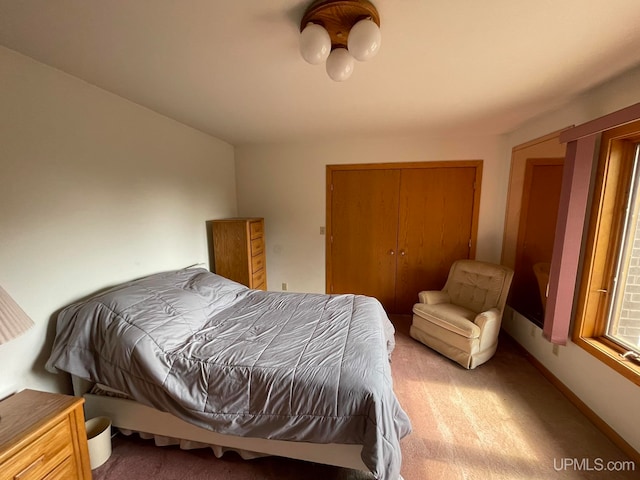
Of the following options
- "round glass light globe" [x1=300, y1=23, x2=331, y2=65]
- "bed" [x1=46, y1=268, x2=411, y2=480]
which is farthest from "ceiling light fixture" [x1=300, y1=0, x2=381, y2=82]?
"bed" [x1=46, y1=268, x2=411, y2=480]

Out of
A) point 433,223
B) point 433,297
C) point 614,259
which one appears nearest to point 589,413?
point 614,259

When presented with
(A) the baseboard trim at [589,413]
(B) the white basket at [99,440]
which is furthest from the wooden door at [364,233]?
(B) the white basket at [99,440]

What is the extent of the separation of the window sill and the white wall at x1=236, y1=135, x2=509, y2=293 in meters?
1.39

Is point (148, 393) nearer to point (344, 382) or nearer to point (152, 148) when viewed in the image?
point (344, 382)

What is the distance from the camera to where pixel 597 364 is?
5.93 ft

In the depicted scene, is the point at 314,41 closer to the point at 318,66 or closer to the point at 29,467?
the point at 318,66

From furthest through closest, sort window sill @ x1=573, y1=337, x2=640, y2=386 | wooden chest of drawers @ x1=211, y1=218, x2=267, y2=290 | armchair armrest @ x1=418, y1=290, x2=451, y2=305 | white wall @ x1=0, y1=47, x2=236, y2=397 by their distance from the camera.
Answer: wooden chest of drawers @ x1=211, y1=218, x2=267, y2=290 → armchair armrest @ x1=418, y1=290, x2=451, y2=305 → window sill @ x1=573, y1=337, x2=640, y2=386 → white wall @ x1=0, y1=47, x2=236, y2=397

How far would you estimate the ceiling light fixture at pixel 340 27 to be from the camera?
1.06m

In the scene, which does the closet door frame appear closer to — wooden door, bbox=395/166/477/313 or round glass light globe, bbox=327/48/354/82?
wooden door, bbox=395/166/477/313

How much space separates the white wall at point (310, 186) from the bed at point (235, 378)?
1.85 meters

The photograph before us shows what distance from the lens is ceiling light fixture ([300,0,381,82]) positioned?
41.9 inches

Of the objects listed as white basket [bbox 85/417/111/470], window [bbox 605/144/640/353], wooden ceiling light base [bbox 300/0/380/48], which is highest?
wooden ceiling light base [bbox 300/0/380/48]

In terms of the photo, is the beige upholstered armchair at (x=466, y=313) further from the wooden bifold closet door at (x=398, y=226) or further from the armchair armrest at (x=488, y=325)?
the wooden bifold closet door at (x=398, y=226)

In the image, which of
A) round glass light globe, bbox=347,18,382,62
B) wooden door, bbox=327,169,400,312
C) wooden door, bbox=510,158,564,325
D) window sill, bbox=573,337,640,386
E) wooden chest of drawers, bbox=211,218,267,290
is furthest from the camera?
wooden door, bbox=327,169,400,312
